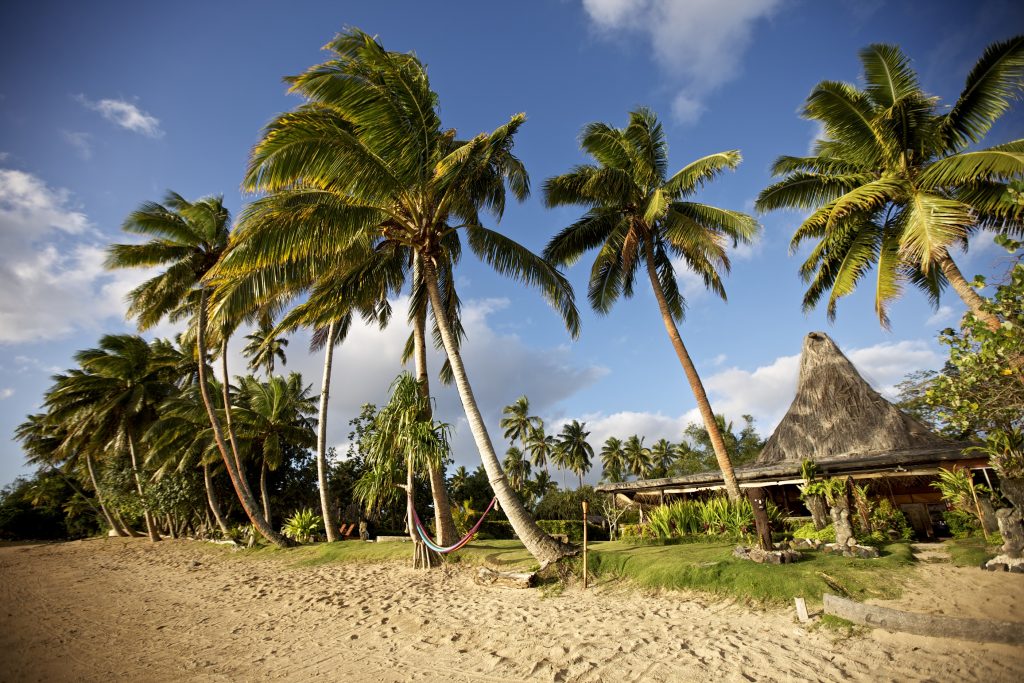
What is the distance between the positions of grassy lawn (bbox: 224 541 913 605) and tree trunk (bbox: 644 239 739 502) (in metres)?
2.10

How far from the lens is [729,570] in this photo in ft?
22.6

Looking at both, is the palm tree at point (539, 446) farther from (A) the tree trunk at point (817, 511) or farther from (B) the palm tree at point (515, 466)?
(A) the tree trunk at point (817, 511)

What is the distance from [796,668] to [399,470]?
817cm

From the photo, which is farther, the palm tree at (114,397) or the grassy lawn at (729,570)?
the palm tree at (114,397)

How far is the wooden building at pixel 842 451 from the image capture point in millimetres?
11891

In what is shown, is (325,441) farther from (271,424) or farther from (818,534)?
(818,534)

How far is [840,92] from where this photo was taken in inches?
412

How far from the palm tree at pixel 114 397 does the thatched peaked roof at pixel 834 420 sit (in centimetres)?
2876

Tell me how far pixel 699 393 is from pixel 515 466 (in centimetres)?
3062

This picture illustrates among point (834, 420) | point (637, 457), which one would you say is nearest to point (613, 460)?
point (637, 457)

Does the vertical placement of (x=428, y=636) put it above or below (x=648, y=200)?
below

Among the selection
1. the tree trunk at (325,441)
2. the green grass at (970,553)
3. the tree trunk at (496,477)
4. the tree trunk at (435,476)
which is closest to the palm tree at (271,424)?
the tree trunk at (325,441)

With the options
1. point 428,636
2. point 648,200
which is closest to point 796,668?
point 428,636

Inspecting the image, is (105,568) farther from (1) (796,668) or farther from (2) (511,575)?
(1) (796,668)
